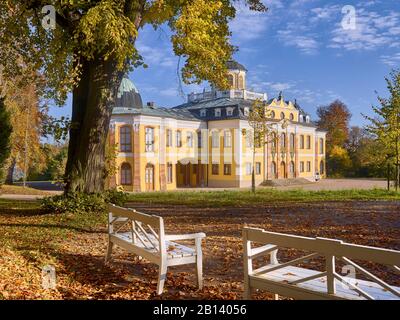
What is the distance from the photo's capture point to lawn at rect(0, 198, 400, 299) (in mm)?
5625

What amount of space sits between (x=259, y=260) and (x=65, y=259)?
3207mm

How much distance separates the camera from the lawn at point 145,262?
18.5 feet

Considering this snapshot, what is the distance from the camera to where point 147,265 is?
7117mm

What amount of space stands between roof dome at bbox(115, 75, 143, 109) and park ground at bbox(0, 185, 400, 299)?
25970 millimetres

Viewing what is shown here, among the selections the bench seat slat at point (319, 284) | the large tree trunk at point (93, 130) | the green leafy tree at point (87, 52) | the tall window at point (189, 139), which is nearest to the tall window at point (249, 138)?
the tall window at point (189, 139)

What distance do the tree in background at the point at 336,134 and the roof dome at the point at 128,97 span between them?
2936 centimetres

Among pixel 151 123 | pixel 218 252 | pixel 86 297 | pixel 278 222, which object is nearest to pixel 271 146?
pixel 151 123

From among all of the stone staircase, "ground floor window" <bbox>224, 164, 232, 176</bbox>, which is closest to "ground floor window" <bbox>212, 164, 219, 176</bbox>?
"ground floor window" <bbox>224, 164, 232, 176</bbox>

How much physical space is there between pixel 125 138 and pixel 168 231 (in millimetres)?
29525

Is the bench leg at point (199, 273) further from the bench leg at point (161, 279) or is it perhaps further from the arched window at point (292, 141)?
the arched window at point (292, 141)

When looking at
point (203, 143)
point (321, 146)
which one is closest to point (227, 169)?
point (203, 143)

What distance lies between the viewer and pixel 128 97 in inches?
1593

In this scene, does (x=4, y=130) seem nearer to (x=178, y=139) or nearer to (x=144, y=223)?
(x=144, y=223)

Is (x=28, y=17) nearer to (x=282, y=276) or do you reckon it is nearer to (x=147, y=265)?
(x=147, y=265)
